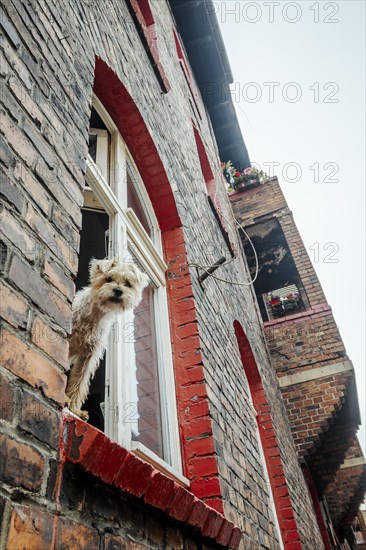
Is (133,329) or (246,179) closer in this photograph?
(133,329)

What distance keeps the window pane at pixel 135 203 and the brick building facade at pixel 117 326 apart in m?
0.02

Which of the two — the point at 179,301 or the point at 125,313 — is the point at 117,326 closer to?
the point at 125,313

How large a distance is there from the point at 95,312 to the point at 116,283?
0.21 meters

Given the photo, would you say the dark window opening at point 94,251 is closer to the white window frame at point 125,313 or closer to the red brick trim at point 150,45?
→ the white window frame at point 125,313

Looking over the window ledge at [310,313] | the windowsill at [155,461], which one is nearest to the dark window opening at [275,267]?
the window ledge at [310,313]

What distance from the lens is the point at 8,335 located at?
3.42 feet

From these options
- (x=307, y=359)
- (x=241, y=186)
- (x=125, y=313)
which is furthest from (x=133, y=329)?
(x=241, y=186)

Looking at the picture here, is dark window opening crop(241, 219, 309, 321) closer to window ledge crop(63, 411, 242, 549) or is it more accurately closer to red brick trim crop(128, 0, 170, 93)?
red brick trim crop(128, 0, 170, 93)

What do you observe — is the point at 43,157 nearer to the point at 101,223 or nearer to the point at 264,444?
the point at 101,223

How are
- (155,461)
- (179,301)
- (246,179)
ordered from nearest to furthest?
(155,461)
(179,301)
(246,179)

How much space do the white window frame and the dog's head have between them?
0.25 ft

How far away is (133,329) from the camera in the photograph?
8.48 feet

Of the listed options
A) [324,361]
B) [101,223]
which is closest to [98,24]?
[101,223]

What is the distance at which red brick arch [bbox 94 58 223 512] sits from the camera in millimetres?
2326
